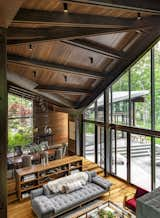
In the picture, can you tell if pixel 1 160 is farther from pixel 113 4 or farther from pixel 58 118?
pixel 58 118

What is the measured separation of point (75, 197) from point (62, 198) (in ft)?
1.31

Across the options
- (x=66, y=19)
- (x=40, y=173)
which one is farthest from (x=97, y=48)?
(x=40, y=173)

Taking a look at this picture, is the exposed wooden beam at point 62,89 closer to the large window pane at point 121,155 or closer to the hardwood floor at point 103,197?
the large window pane at point 121,155

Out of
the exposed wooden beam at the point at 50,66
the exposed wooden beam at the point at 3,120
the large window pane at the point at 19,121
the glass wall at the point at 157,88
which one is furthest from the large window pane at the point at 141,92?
the large window pane at the point at 19,121

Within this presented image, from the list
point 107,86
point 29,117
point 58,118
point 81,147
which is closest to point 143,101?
point 107,86

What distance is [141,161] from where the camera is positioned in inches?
264

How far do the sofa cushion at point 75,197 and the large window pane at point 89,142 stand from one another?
10.2 ft

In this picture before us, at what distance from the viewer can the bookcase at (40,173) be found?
21.1 feet

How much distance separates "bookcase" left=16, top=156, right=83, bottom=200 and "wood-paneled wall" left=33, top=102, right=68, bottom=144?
142 inches

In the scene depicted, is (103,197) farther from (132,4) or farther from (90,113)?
(132,4)

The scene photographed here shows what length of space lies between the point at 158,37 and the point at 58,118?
7413mm

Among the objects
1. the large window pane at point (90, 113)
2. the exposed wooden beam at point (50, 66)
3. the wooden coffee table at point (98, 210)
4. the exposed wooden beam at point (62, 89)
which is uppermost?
the exposed wooden beam at point (50, 66)

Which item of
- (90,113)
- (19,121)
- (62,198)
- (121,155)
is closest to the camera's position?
(62,198)

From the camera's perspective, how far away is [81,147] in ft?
33.6
